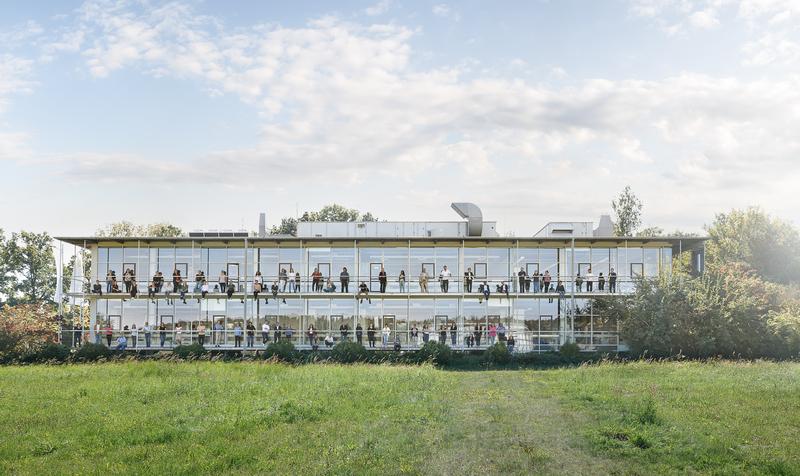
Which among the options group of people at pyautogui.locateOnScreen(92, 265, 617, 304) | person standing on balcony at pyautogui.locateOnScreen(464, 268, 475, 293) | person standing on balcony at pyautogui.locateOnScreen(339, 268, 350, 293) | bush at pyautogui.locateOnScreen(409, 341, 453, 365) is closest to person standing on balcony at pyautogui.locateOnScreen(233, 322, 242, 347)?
group of people at pyautogui.locateOnScreen(92, 265, 617, 304)

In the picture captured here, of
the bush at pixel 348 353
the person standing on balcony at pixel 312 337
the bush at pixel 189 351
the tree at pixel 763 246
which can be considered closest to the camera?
the bush at pixel 348 353

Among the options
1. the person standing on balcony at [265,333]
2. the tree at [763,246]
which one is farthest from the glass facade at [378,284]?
the tree at [763,246]

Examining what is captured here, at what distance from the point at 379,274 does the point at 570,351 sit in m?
11.9

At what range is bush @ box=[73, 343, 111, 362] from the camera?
39.8 metres

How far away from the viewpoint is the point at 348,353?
132ft

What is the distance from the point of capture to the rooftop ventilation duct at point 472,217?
167ft

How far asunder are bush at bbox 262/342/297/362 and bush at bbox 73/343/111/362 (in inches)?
305

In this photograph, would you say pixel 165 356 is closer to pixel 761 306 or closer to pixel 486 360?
pixel 486 360

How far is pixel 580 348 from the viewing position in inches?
1804

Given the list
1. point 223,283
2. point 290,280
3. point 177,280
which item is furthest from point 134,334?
point 290,280

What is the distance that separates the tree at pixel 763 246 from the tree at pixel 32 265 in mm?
59677

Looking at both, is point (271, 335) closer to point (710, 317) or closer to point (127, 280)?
point (127, 280)

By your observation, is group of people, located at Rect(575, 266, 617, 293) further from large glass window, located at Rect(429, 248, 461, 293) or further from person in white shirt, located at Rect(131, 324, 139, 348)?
person in white shirt, located at Rect(131, 324, 139, 348)

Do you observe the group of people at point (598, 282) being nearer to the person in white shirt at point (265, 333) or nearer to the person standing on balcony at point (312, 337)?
the person standing on balcony at point (312, 337)
